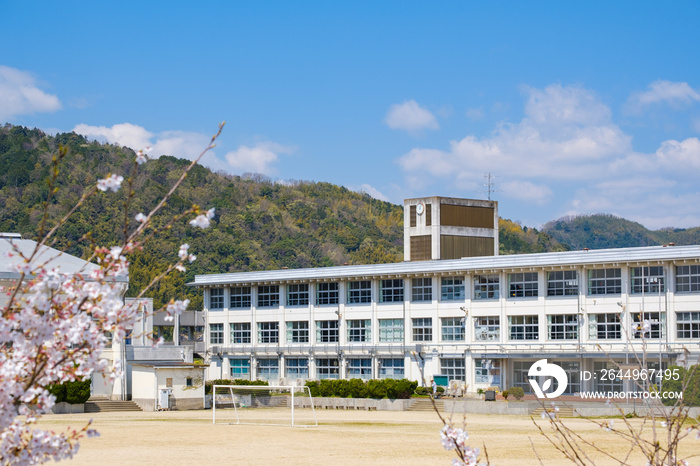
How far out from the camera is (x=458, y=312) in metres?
68.8

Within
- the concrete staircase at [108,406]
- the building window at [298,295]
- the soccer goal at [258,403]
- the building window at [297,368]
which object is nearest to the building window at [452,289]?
the building window at [298,295]

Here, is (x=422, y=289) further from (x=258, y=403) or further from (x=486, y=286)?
(x=258, y=403)

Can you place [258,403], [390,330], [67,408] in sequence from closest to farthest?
[67,408], [258,403], [390,330]

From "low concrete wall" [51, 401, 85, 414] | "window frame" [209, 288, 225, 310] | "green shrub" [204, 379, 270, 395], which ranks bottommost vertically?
"low concrete wall" [51, 401, 85, 414]

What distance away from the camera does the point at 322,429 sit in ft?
131

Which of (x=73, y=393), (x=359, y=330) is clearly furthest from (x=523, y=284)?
(x=73, y=393)

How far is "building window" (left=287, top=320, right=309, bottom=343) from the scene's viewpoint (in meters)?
76.5

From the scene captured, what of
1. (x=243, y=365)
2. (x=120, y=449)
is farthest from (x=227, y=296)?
(x=120, y=449)

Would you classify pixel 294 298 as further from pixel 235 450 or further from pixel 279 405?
pixel 235 450

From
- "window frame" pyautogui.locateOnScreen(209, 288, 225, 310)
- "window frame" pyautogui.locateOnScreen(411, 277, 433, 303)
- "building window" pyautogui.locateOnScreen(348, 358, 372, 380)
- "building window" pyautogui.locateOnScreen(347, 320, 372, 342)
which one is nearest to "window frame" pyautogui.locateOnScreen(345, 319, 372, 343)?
"building window" pyautogui.locateOnScreen(347, 320, 372, 342)

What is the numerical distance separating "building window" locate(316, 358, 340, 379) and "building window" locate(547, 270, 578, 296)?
17.8 meters

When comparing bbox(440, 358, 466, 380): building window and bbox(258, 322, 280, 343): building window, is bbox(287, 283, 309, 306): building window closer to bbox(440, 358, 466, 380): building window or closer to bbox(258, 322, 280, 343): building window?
bbox(258, 322, 280, 343): building window

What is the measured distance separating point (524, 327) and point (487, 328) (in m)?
2.75

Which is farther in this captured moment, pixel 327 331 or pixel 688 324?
pixel 327 331
